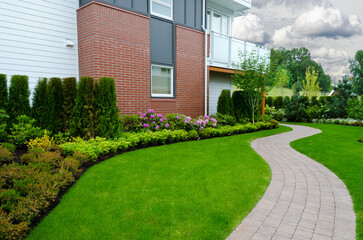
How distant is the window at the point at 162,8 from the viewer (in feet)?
32.6

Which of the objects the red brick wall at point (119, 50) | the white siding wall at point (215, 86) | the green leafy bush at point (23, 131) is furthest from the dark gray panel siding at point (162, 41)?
the green leafy bush at point (23, 131)

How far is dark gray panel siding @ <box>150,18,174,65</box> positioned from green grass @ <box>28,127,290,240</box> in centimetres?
511

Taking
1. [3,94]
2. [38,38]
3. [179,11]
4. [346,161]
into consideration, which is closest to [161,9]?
[179,11]

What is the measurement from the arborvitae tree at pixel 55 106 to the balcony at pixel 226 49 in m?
7.32

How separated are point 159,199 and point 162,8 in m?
8.44

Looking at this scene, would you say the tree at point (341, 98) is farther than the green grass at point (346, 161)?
Yes

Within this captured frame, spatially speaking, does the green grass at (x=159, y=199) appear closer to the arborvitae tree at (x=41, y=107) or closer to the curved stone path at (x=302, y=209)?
the curved stone path at (x=302, y=209)

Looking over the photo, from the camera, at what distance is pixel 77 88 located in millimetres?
6754

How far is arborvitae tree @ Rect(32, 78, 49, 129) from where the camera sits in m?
6.59

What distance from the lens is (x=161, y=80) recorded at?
10.4m

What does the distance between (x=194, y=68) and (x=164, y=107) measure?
252cm

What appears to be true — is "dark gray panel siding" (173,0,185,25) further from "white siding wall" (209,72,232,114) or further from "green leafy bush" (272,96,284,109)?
"green leafy bush" (272,96,284,109)

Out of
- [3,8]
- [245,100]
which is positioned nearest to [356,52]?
[245,100]

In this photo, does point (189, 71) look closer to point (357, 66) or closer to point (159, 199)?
point (159, 199)
